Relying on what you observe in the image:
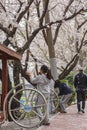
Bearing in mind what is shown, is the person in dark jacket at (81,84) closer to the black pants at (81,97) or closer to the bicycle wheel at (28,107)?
the black pants at (81,97)

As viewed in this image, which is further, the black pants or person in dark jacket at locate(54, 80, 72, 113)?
person in dark jacket at locate(54, 80, 72, 113)

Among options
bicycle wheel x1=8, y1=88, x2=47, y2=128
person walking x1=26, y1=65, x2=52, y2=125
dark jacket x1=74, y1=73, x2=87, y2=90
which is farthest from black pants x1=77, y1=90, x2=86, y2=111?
bicycle wheel x1=8, y1=88, x2=47, y2=128

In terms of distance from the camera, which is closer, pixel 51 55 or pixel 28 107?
pixel 28 107

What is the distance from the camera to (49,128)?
10.4 meters

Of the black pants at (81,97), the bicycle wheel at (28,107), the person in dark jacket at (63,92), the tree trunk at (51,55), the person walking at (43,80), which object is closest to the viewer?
the bicycle wheel at (28,107)

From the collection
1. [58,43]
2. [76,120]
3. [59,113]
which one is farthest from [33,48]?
[76,120]

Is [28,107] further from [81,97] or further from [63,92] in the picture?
[63,92]

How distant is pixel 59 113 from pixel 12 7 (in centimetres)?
548

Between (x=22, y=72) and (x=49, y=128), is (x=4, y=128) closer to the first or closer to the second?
(x=49, y=128)

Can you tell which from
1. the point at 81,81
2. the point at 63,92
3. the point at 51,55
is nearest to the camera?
the point at 81,81

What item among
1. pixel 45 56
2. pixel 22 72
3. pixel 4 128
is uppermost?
pixel 45 56

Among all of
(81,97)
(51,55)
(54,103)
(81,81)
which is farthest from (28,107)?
(51,55)

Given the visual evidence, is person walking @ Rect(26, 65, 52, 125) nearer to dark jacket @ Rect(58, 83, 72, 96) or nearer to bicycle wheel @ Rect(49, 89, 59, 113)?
bicycle wheel @ Rect(49, 89, 59, 113)

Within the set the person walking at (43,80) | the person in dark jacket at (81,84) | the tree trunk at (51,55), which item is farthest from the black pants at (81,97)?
the person walking at (43,80)
